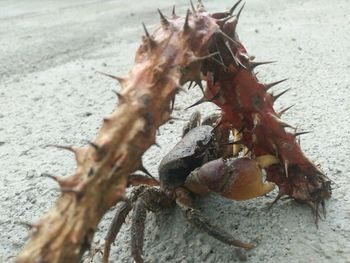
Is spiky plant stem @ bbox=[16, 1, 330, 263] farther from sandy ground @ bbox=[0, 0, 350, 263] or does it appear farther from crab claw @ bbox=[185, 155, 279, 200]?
sandy ground @ bbox=[0, 0, 350, 263]

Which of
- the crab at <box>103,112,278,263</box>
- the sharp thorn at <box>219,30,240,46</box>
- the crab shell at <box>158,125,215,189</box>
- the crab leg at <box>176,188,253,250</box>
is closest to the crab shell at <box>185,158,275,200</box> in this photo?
the crab at <box>103,112,278,263</box>

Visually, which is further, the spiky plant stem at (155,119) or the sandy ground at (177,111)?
the sandy ground at (177,111)

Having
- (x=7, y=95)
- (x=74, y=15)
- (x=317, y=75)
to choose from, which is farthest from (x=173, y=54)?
(x=74, y=15)

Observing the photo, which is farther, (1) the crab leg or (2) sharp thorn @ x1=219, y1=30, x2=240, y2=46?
(1) the crab leg

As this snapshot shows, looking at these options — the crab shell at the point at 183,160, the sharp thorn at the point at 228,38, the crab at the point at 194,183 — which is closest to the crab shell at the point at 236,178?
the crab at the point at 194,183

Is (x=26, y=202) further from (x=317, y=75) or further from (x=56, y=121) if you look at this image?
(x=317, y=75)

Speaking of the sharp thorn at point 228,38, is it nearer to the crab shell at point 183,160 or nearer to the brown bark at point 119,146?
the brown bark at point 119,146
